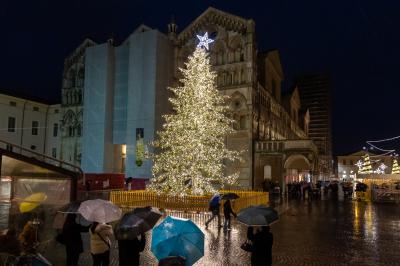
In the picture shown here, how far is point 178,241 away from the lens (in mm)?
5320

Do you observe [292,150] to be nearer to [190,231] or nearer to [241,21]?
[241,21]

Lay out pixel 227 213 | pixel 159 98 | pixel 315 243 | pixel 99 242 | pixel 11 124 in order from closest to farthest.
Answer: pixel 99 242
pixel 315 243
pixel 227 213
pixel 159 98
pixel 11 124

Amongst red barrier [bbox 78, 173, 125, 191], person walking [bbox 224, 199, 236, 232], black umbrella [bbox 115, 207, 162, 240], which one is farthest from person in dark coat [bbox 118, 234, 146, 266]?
red barrier [bbox 78, 173, 125, 191]

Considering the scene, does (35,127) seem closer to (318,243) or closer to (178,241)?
(318,243)

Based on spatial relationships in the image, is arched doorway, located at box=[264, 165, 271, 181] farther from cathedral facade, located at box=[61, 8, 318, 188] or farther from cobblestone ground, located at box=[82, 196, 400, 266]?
cobblestone ground, located at box=[82, 196, 400, 266]

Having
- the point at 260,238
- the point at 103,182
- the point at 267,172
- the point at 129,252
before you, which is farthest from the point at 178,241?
the point at 267,172

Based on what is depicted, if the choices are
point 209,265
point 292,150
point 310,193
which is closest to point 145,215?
point 209,265

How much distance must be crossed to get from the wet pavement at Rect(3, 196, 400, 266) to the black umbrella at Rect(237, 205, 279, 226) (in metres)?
3.83

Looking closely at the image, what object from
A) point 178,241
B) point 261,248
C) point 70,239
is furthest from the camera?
point 70,239

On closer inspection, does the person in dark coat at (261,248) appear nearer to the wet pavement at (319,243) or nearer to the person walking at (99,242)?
the person walking at (99,242)

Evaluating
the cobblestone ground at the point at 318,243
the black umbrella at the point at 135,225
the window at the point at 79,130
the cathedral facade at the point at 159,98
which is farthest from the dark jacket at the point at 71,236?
the window at the point at 79,130

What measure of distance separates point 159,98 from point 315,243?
33.3 meters

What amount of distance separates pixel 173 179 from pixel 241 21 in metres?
24.6

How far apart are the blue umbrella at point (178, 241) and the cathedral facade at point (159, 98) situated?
A: 35.2 m
